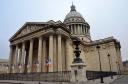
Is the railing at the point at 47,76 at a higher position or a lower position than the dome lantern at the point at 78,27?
lower

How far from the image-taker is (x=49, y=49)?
39.5 metres

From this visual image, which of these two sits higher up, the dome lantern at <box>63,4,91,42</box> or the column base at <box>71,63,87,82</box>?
the dome lantern at <box>63,4,91,42</box>

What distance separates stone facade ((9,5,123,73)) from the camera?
40284mm

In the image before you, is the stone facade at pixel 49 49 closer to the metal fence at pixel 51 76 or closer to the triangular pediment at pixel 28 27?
the triangular pediment at pixel 28 27

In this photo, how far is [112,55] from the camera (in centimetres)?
5750

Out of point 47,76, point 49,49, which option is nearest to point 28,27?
point 49,49

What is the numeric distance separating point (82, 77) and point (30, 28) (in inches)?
1235

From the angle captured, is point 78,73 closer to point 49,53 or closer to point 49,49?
point 49,53

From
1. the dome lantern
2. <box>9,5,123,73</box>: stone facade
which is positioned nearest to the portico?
<box>9,5,123,73</box>: stone facade

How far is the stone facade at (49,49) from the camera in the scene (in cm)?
4028

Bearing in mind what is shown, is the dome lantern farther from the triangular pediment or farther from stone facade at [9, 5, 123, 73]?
the triangular pediment

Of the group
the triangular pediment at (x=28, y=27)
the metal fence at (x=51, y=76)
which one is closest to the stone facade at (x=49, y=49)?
the triangular pediment at (x=28, y=27)

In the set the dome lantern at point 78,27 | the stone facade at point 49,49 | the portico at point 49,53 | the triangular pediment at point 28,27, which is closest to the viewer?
the portico at point 49,53

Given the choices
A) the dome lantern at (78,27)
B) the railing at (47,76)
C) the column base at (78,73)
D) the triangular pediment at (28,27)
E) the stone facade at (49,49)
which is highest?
the dome lantern at (78,27)
